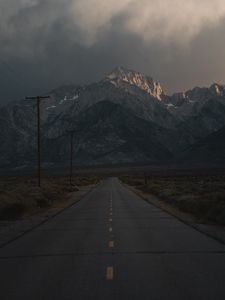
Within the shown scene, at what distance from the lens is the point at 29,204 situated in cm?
4375

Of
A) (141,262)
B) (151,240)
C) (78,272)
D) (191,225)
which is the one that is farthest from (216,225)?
(78,272)

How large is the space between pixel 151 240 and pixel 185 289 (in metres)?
9.56

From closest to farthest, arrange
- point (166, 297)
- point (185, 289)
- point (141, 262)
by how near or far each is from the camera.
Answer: point (166, 297), point (185, 289), point (141, 262)

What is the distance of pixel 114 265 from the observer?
49.5ft

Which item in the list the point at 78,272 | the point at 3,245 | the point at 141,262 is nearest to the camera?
the point at 78,272

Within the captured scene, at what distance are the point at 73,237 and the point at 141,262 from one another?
7.63 m

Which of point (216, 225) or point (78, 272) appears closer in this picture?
point (78, 272)

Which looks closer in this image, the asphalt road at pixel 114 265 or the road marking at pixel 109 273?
the asphalt road at pixel 114 265

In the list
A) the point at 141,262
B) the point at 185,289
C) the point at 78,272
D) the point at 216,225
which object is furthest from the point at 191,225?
the point at 185,289

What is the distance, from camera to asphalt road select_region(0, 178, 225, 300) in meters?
11.5

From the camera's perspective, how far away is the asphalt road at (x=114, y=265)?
37.7 feet

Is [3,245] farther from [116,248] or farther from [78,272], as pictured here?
[78,272]

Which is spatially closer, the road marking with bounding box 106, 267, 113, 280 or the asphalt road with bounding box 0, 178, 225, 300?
the asphalt road with bounding box 0, 178, 225, 300

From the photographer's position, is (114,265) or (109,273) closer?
(109,273)
